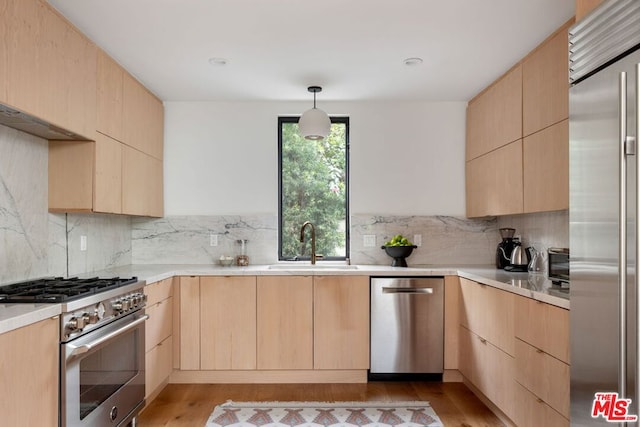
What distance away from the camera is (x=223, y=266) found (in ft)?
13.8

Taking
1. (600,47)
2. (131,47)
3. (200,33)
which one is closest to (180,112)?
(131,47)

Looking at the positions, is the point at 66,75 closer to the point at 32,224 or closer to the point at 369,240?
the point at 32,224

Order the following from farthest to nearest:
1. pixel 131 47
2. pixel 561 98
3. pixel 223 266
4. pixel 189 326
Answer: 1. pixel 223 266
2. pixel 189 326
3. pixel 131 47
4. pixel 561 98

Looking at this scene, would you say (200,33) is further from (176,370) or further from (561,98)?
(176,370)

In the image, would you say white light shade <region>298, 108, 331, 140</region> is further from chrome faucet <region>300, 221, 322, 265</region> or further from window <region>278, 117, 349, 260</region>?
chrome faucet <region>300, 221, 322, 265</region>

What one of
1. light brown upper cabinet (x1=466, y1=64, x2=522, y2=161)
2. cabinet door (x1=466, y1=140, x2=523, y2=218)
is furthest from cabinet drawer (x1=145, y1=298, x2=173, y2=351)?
light brown upper cabinet (x1=466, y1=64, x2=522, y2=161)

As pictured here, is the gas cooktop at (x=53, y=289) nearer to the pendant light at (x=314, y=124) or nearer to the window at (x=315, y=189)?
the pendant light at (x=314, y=124)

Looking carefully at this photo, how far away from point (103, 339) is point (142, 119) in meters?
2.02

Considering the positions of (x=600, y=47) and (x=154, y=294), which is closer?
(x=600, y=47)

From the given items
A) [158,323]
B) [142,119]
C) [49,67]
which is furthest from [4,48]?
[158,323]

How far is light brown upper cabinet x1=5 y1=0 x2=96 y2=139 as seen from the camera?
2162 mm

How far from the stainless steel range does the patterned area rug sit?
604 mm

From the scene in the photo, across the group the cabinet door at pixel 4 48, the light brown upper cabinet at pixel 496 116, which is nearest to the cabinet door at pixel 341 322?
the light brown upper cabinet at pixel 496 116

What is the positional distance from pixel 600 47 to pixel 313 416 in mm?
2574
